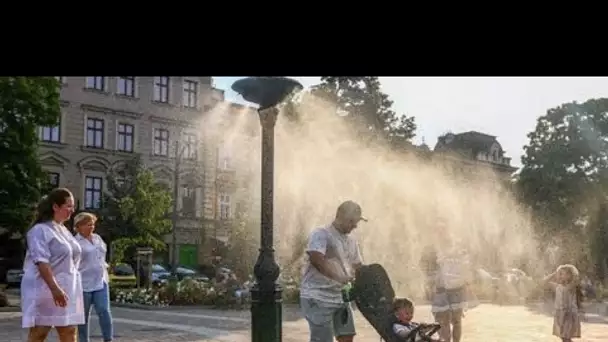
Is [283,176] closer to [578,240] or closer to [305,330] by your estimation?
[305,330]

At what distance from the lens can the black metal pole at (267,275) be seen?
7988 mm

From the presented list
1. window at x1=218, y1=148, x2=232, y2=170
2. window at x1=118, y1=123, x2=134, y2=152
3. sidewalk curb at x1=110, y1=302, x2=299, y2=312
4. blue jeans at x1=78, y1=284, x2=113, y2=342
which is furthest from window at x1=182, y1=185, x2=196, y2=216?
blue jeans at x1=78, y1=284, x2=113, y2=342

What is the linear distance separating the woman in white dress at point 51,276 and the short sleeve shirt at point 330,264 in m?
1.71

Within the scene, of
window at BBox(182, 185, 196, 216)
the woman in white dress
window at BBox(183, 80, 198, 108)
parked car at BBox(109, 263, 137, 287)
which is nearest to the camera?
the woman in white dress

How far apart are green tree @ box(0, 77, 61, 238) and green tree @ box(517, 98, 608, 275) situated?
22.1 m

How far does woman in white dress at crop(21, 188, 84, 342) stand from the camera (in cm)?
554

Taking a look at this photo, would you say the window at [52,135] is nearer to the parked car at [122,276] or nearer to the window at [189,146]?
the window at [189,146]

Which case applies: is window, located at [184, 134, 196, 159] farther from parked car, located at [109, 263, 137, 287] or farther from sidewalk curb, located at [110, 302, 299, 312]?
sidewalk curb, located at [110, 302, 299, 312]
